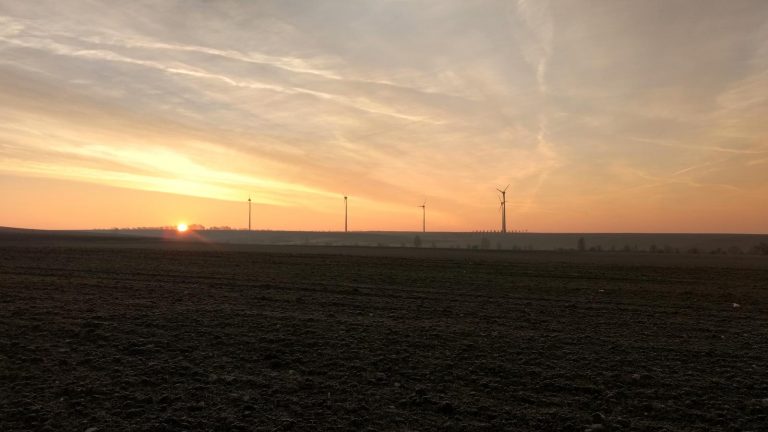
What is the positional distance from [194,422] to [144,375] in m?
1.86

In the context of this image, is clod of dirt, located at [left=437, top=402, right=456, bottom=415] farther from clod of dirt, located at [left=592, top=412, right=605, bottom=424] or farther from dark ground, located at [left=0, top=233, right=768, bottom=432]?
clod of dirt, located at [left=592, top=412, right=605, bottom=424]

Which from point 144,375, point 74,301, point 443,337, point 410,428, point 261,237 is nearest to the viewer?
point 410,428

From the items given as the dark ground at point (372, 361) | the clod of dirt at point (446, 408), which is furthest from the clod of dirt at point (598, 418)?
the clod of dirt at point (446, 408)

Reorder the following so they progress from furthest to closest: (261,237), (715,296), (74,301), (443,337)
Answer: (261,237)
(715,296)
(74,301)
(443,337)

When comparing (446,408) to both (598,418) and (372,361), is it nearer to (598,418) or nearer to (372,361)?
(598,418)

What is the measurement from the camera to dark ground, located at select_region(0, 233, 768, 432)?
5.40m

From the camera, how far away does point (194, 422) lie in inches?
204

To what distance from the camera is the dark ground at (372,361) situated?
5402mm

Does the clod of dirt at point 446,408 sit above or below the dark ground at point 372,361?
below

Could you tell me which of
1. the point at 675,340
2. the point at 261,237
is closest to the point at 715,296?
the point at 675,340

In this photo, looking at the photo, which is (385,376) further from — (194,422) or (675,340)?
(675,340)

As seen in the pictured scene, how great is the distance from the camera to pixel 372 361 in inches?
294

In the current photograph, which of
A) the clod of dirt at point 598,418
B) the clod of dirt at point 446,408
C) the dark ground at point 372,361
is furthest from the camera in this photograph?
the clod of dirt at point 446,408

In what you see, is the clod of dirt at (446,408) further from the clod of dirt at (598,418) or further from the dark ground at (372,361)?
the clod of dirt at (598,418)
